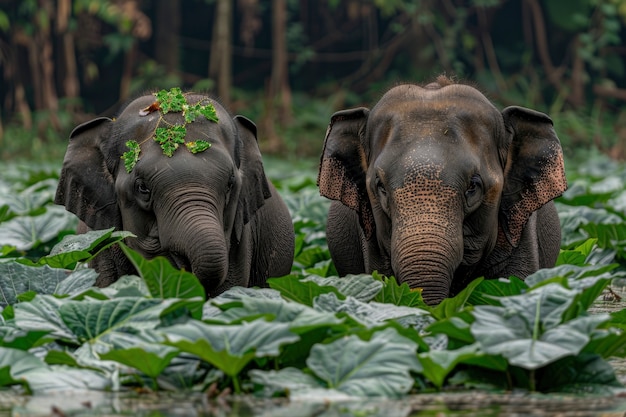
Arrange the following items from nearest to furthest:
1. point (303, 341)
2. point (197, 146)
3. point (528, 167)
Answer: point (303, 341) → point (197, 146) → point (528, 167)

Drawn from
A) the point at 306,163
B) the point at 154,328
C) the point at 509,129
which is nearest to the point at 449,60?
the point at 306,163

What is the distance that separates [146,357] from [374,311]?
1.20 metres

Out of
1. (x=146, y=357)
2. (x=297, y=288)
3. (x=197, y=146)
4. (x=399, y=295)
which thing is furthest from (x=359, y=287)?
(x=146, y=357)

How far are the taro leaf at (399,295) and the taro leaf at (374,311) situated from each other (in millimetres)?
459

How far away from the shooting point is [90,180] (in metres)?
7.57

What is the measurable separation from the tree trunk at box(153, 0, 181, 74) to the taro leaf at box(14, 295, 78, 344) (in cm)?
2503

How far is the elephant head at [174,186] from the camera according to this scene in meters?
6.73

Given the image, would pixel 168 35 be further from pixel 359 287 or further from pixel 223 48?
pixel 359 287

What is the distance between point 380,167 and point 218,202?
883mm

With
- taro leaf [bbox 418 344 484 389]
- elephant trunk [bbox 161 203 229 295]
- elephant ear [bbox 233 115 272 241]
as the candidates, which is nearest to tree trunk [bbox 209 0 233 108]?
elephant ear [bbox 233 115 272 241]

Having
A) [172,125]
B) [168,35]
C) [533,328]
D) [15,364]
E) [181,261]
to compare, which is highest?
[172,125]

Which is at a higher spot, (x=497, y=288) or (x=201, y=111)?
(x=201, y=111)

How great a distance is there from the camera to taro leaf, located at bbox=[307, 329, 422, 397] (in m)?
4.69

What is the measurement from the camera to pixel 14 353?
4977mm
